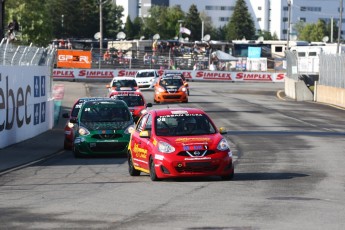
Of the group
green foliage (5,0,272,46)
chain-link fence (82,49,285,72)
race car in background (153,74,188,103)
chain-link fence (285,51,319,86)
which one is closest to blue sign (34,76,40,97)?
race car in background (153,74,188,103)

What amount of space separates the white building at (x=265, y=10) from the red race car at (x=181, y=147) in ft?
564

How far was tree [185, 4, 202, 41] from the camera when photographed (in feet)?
526

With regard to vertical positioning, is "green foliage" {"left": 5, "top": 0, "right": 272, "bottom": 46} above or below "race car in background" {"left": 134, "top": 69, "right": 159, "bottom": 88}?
above

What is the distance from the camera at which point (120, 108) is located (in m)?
26.9

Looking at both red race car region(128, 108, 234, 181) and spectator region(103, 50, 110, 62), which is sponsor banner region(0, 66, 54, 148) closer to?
red race car region(128, 108, 234, 181)

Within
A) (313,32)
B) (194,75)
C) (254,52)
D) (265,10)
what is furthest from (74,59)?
(265,10)

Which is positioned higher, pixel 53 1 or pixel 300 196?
pixel 53 1

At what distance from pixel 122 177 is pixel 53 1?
368 ft

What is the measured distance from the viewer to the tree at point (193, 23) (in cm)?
16025

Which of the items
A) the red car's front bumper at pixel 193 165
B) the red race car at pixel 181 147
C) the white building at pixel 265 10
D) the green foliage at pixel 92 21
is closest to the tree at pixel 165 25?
the green foliage at pixel 92 21

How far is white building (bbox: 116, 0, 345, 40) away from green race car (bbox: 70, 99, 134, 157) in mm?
164546

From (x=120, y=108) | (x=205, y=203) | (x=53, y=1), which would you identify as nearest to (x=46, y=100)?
(x=120, y=108)

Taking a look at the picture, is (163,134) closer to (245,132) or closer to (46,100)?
(245,132)

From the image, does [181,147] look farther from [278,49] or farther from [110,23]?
[110,23]
